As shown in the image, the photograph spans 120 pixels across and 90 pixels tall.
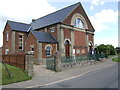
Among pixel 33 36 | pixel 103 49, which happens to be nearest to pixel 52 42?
pixel 33 36

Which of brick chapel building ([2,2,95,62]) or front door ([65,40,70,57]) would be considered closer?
brick chapel building ([2,2,95,62])

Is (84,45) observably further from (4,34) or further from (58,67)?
(4,34)

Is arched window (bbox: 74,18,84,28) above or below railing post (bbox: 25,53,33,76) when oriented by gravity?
above

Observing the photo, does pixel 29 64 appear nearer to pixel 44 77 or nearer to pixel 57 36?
pixel 44 77

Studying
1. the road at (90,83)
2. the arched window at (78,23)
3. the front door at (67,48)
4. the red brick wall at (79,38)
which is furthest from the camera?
the arched window at (78,23)

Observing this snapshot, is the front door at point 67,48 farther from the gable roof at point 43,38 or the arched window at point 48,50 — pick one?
the arched window at point 48,50

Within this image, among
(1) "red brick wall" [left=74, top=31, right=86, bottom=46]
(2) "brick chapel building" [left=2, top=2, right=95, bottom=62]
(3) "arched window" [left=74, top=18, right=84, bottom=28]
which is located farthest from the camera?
(3) "arched window" [left=74, top=18, right=84, bottom=28]

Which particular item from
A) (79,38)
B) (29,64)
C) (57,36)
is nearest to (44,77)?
(29,64)

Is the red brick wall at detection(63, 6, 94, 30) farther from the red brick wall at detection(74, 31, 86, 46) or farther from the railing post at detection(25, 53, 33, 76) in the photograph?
the railing post at detection(25, 53, 33, 76)

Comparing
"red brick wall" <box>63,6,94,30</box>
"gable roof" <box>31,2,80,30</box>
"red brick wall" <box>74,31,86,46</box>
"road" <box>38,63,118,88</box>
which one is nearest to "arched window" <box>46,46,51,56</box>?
"gable roof" <box>31,2,80,30</box>

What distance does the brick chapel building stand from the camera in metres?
21.2

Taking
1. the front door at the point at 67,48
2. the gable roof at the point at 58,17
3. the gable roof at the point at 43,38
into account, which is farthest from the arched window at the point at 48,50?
the gable roof at the point at 58,17

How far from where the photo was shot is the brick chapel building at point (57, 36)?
21.2 metres

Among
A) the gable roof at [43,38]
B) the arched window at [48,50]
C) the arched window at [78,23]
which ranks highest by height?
the arched window at [78,23]
